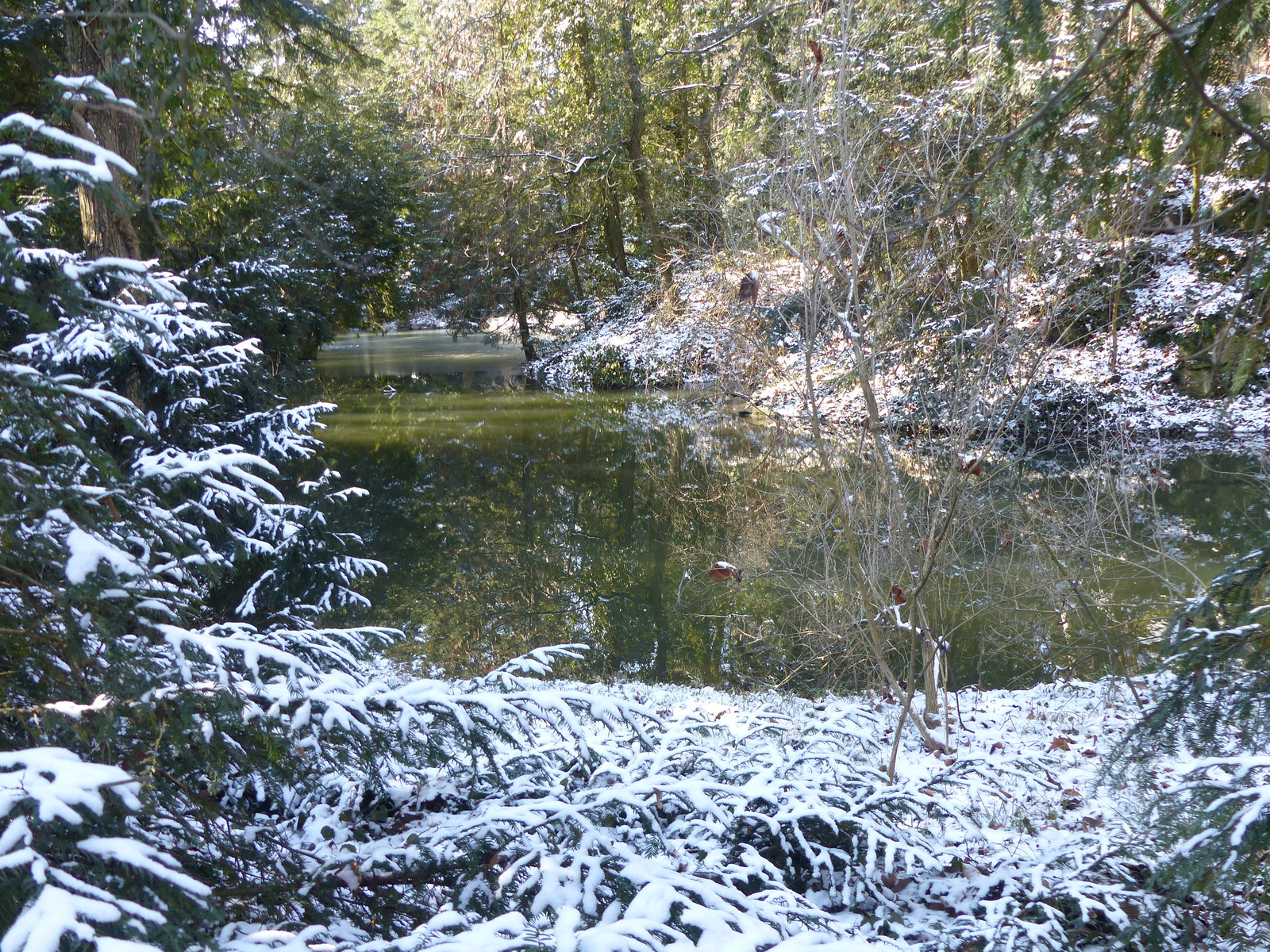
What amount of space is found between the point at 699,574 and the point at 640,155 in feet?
50.0

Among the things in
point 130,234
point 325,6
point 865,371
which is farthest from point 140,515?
point 130,234

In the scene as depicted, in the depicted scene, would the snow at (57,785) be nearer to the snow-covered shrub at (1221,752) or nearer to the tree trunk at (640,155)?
the snow-covered shrub at (1221,752)

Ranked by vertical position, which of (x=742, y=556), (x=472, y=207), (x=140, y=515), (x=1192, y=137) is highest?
(x=472, y=207)

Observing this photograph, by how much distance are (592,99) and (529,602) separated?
1608 centimetres

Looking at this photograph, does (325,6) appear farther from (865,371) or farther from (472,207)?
(472,207)

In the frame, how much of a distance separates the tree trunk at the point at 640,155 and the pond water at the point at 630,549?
4449 millimetres

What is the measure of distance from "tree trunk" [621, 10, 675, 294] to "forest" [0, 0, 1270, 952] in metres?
5.20

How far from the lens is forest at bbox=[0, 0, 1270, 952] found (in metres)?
1.90

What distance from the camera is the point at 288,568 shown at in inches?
218

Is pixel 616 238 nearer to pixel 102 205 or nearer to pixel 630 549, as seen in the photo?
pixel 630 549

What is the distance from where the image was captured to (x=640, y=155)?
21.3 m

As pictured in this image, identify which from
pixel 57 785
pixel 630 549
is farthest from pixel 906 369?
pixel 57 785

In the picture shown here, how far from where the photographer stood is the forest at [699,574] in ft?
6.24

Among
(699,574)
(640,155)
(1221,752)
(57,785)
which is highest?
(640,155)
